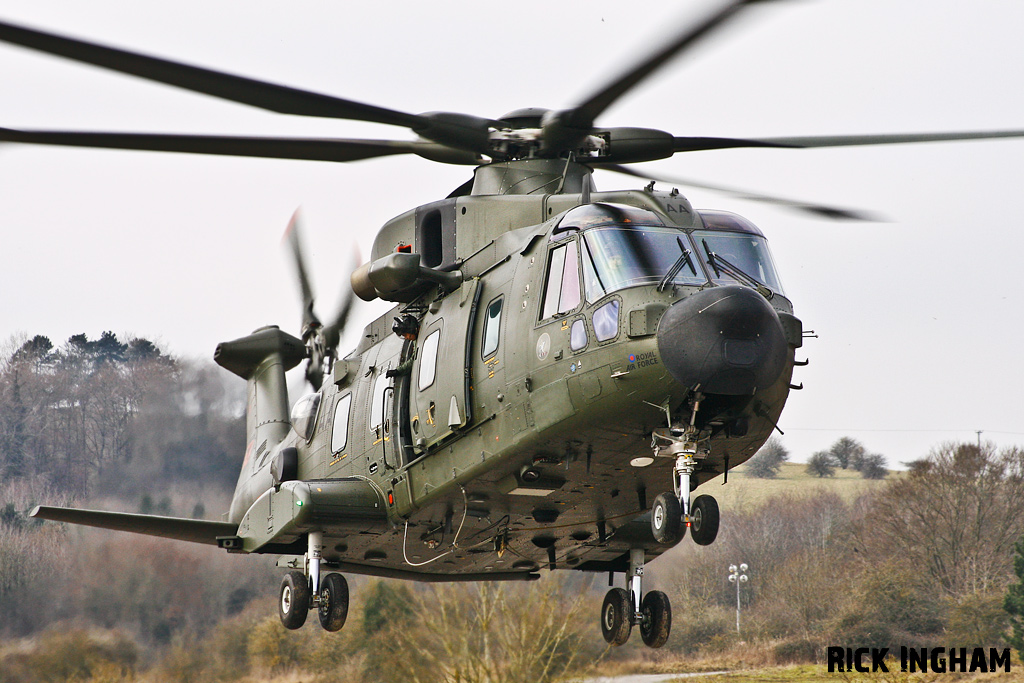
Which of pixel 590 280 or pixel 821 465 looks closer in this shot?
pixel 590 280

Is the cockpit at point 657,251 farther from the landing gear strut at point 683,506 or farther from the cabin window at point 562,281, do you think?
the landing gear strut at point 683,506

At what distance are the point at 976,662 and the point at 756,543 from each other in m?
6.12

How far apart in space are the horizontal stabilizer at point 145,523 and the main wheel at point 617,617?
457 cm

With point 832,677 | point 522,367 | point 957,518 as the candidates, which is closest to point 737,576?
point 832,677

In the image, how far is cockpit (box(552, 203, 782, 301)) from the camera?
319 inches

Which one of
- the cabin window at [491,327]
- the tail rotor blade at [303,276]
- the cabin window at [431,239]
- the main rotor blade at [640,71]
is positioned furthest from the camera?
the tail rotor blade at [303,276]

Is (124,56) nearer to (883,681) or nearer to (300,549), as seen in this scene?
(300,549)

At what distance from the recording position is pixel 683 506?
7.89 m

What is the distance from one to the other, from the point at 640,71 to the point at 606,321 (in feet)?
6.76

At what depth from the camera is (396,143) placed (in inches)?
363

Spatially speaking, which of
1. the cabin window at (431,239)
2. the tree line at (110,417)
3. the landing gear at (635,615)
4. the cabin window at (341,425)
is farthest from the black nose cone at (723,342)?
the tree line at (110,417)

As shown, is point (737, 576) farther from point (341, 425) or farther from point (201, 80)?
point (201, 80)

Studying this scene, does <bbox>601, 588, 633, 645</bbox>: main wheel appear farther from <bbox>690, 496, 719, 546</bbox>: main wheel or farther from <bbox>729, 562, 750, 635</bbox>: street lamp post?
<bbox>729, 562, 750, 635</bbox>: street lamp post

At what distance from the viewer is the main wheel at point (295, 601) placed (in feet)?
37.3
